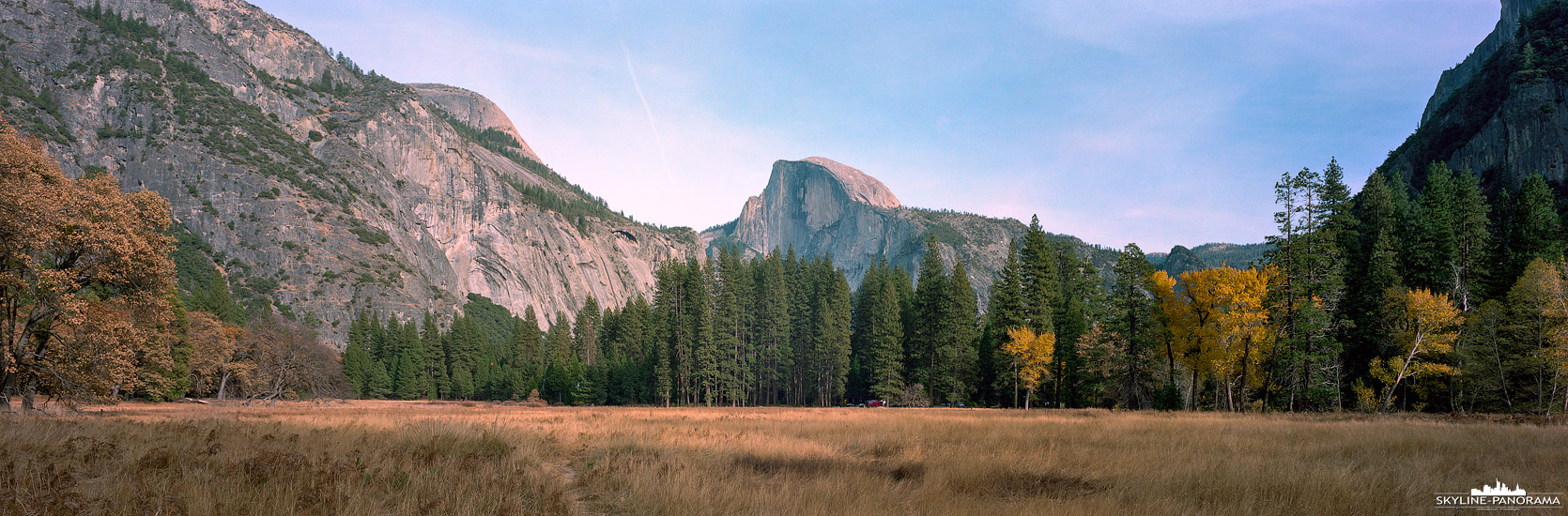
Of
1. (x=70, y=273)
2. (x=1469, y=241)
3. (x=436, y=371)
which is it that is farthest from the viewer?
(x=436, y=371)

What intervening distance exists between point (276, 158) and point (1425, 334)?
188772 millimetres

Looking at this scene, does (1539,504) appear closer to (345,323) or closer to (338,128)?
(345,323)

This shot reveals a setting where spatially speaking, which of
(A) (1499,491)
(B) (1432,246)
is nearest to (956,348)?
(B) (1432,246)

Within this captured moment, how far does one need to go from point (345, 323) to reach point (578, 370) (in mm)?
84143

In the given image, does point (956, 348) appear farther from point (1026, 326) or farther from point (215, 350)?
point (215, 350)

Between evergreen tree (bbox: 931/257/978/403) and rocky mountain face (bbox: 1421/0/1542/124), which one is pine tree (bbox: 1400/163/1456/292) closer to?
evergreen tree (bbox: 931/257/978/403)

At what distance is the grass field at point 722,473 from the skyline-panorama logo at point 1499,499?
28cm

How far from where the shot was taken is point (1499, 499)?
26.1ft

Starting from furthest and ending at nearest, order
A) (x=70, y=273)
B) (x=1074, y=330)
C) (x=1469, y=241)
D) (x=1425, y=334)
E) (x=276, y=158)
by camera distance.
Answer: (x=276, y=158) → (x=1074, y=330) → (x=1469, y=241) → (x=1425, y=334) → (x=70, y=273)

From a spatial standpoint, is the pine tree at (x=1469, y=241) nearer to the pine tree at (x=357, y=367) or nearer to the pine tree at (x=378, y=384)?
the pine tree at (x=357, y=367)

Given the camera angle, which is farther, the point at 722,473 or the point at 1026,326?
the point at 1026,326

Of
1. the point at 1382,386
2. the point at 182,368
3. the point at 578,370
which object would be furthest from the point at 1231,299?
the point at 182,368

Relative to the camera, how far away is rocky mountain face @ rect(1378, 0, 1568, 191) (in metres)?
72.9

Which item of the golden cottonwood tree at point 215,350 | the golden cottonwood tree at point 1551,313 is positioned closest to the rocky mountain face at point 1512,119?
the golden cottonwood tree at point 1551,313
